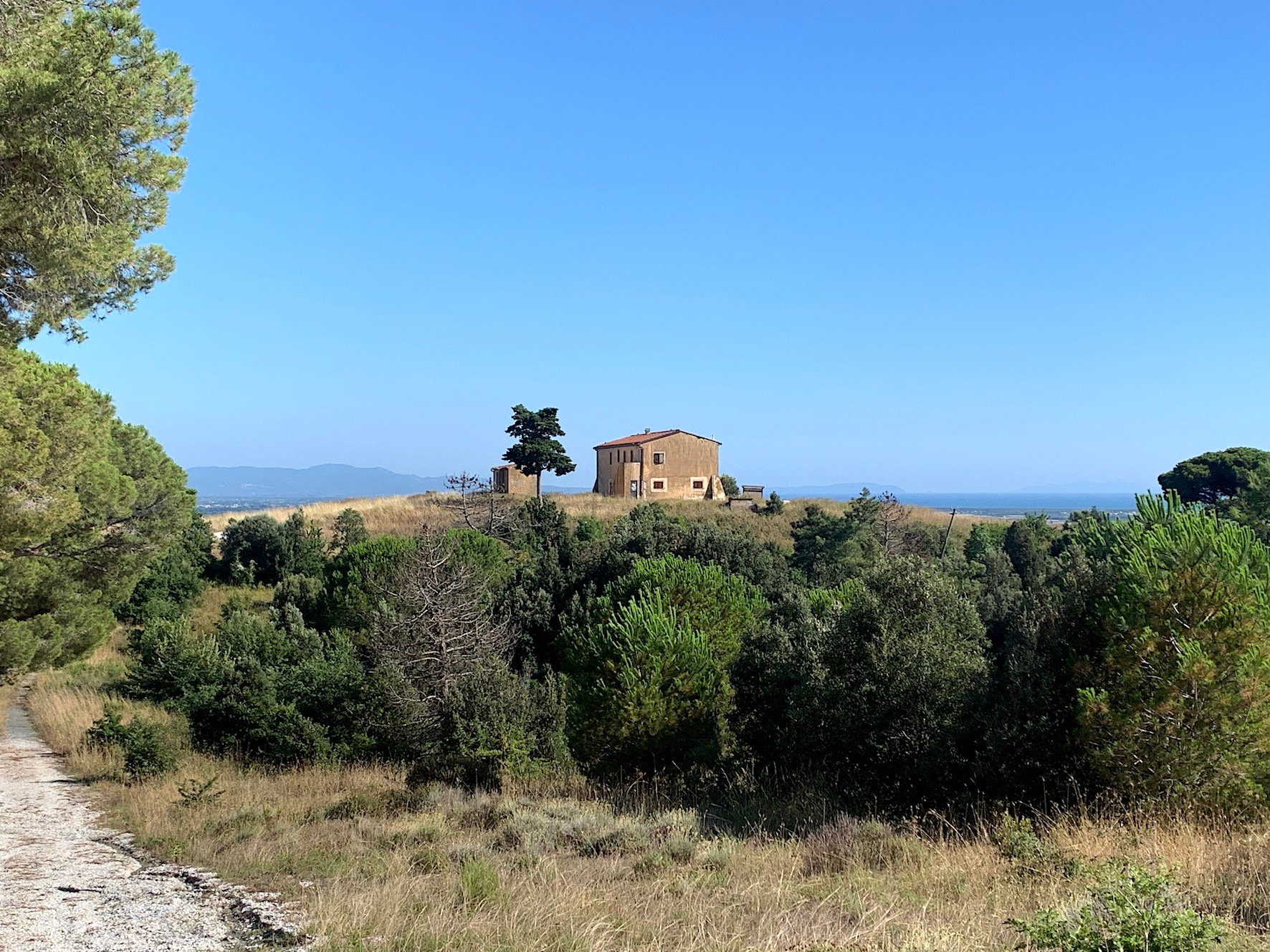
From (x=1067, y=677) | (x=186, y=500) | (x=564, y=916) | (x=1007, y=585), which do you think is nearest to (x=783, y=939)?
(x=564, y=916)

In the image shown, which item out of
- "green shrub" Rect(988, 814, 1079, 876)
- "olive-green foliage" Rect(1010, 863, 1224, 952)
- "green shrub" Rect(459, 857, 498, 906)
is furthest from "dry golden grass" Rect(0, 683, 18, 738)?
"olive-green foliage" Rect(1010, 863, 1224, 952)

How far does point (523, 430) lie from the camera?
68.2m

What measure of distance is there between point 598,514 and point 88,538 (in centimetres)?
4454

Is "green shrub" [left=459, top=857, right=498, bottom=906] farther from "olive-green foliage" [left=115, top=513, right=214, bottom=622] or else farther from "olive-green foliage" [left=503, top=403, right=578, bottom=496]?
"olive-green foliage" [left=503, top=403, right=578, bottom=496]

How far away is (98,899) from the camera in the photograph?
8.55 meters

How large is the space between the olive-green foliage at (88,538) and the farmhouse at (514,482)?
48.0 metres

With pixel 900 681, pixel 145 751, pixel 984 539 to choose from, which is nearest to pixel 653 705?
pixel 900 681

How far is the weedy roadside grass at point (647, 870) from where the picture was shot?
19.3 feet

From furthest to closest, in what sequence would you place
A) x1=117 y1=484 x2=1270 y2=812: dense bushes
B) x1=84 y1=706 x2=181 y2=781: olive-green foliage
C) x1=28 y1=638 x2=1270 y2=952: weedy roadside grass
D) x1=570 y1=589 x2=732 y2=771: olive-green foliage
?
x1=84 y1=706 x2=181 y2=781: olive-green foliage → x1=570 y1=589 x2=732 y2=771: olive-green foliage → x1=117 y1=484 x2=1270 y2=812: dense bushes → x1=28 y1=638 x2=1270 y2=952: weedy roadside grass

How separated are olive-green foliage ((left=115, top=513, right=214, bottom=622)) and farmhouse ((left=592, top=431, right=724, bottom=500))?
32520 mm

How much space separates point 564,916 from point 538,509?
142ft

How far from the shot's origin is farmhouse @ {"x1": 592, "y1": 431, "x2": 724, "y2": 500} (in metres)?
70.8

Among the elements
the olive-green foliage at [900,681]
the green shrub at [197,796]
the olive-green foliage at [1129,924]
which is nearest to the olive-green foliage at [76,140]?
the green shrub at [197,796]

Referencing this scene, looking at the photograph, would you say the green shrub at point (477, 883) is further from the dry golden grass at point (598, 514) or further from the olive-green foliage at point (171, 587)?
the dry golden grass at point (598, 514)
